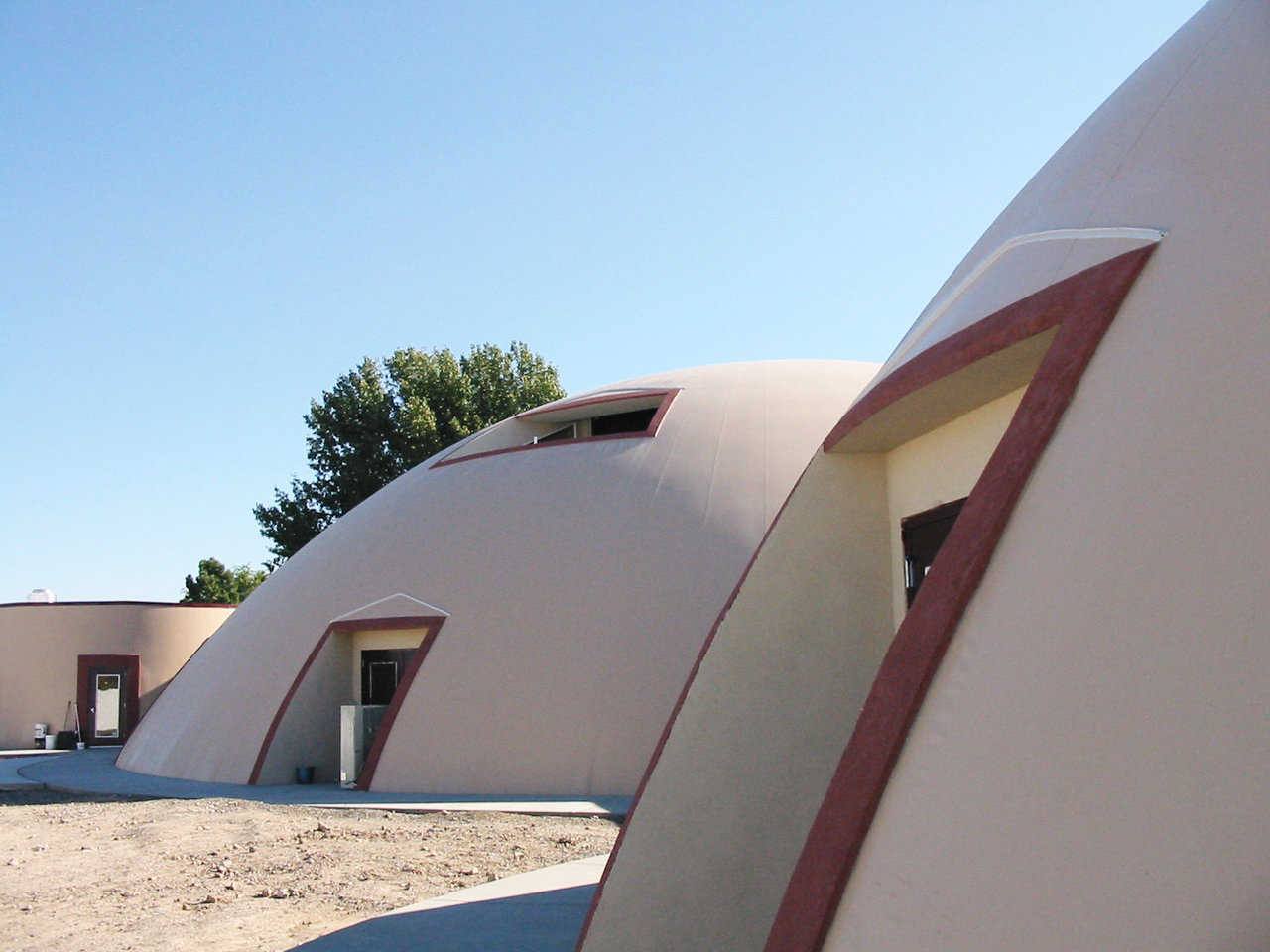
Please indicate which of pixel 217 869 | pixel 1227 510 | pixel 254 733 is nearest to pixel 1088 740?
pixel 1227 510

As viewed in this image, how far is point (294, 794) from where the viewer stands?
53.8 ft

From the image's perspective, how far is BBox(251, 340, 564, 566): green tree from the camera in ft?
139

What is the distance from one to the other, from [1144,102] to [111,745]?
29152mm

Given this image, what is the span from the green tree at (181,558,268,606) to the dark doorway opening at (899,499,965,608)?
5251 cm

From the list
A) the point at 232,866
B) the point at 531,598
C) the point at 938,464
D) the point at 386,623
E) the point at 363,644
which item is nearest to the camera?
the point at 938,464

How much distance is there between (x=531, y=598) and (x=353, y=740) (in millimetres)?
3343

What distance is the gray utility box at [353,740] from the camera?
16.9m

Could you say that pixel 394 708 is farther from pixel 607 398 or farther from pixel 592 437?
pixel 607 398

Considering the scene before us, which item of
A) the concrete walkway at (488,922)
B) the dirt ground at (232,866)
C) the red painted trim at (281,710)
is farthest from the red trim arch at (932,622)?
the red painted trim at (281,710)

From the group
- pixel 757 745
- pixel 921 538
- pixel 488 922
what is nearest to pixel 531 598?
pixel 488 922

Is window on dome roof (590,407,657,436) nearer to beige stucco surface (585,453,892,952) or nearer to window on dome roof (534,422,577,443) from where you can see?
window on dome roof (534,422,577,443)

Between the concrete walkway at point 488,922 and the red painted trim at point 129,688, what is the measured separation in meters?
22.5

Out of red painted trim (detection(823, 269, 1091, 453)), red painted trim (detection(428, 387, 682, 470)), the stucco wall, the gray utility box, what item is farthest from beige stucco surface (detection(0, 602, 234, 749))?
red painted trim (detection(823, 269, 1091, 453))

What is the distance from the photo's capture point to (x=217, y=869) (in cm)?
1101
